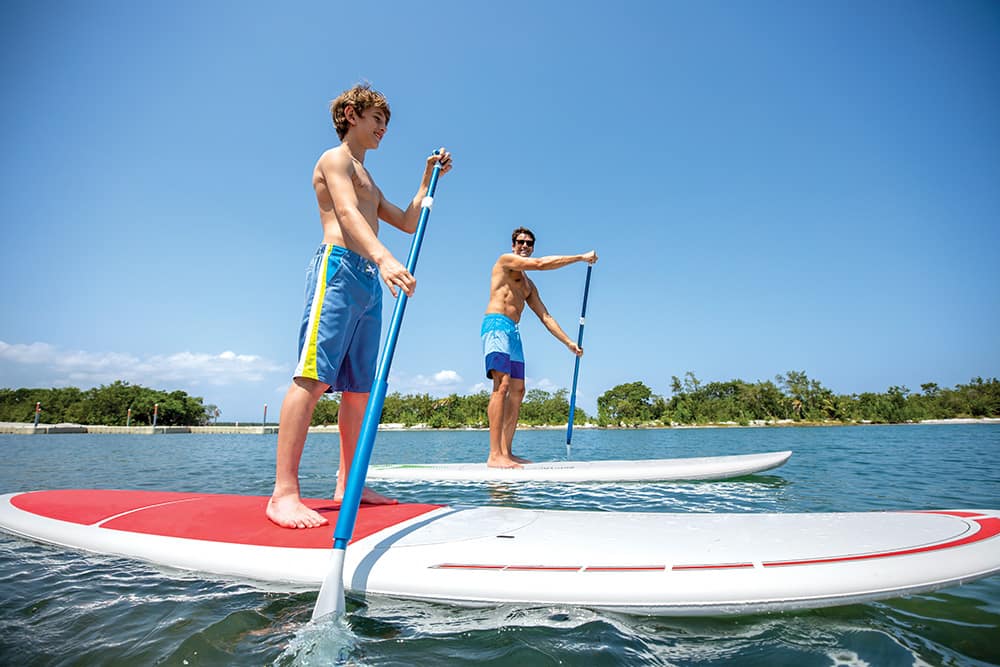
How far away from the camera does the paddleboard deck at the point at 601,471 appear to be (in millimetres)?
5301

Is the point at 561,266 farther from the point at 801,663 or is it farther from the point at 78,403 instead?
the point at 78,403

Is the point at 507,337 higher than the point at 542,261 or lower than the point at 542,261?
lower

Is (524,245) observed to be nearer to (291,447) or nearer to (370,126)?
(370,126)

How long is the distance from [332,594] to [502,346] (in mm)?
4161

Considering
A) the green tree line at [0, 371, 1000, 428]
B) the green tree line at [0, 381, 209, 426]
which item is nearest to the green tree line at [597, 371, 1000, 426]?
the green tree line at [0, 371, 1000, 428]

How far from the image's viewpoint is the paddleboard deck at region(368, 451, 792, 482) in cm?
530

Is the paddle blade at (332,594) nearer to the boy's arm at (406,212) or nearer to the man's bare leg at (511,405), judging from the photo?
the boy's arm at (406,212)

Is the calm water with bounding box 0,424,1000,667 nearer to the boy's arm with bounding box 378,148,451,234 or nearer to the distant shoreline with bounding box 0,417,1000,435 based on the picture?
the boy's arm with bounding box 378,148,451,234

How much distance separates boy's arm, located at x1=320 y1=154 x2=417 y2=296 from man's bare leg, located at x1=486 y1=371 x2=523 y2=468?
3229 millimetres

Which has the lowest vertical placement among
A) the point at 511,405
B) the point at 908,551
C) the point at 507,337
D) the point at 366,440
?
the point at 908,551

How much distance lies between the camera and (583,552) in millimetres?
1947

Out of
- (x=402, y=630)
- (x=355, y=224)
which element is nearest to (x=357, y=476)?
(x=402, y=630)

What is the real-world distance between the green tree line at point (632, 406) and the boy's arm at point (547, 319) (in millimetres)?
58616

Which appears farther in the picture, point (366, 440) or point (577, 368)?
point (577, 368)
